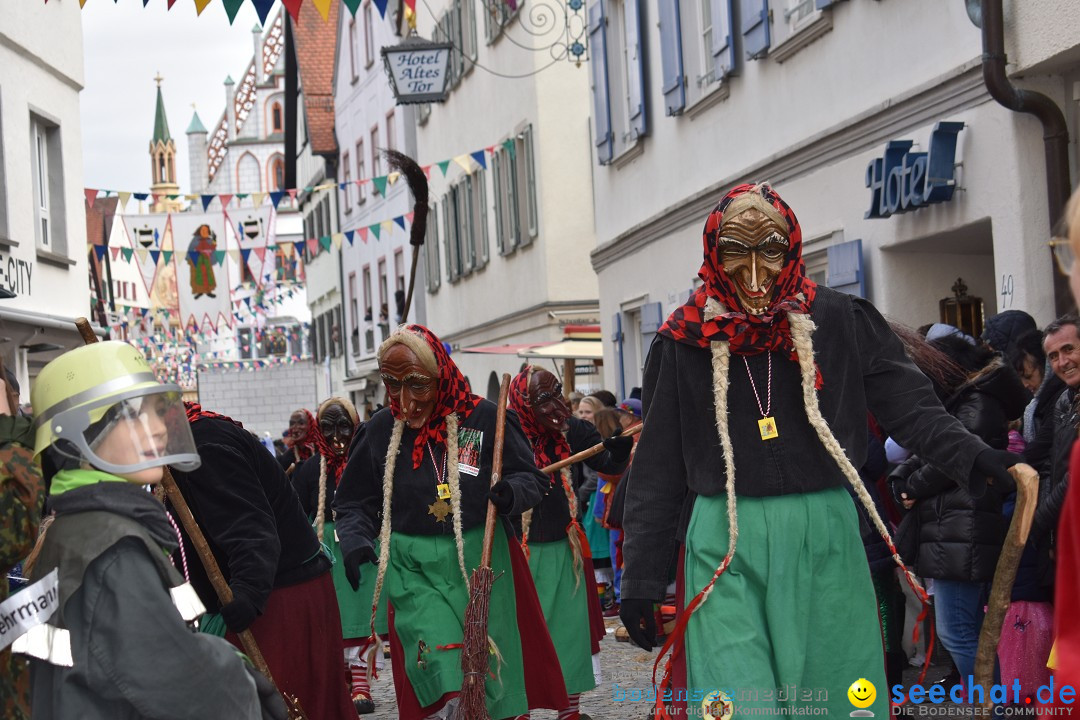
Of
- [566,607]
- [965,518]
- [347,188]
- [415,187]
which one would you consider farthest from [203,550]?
[347,188]

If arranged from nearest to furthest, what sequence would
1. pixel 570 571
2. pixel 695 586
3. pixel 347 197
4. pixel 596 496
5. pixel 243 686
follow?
1. pixel 243 686
2. pixel 695 586
3. pixel 570 571
4. pixel 596 496
5. pixel 347 197

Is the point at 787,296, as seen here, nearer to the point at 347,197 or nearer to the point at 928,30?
the point at 928,30

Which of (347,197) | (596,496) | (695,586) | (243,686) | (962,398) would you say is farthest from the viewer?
(347,197)

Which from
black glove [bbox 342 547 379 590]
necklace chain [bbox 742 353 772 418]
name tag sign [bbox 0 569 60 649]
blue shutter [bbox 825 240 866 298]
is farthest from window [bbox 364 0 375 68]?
name tag sign [bbox 0 569 60 649]

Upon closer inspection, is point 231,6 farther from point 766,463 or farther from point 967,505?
point 766,463

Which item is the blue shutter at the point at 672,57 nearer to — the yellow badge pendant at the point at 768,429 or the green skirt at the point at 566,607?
the green skirt at the point at 566,607

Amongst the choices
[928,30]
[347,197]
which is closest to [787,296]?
[928,30]

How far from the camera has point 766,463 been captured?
4.64m

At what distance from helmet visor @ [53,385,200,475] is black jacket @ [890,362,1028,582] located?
3.54 meters

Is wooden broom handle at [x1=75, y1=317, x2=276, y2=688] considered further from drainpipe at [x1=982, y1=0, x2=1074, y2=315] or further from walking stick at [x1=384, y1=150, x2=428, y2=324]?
walking stick at [x1=384, y1=150, x2=428, y2=324]

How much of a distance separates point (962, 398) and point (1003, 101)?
3405 mm

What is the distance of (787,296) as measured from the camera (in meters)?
4.77

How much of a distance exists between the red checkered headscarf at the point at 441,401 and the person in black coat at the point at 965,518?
197 cm

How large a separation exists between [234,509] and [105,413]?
5.75 feet
